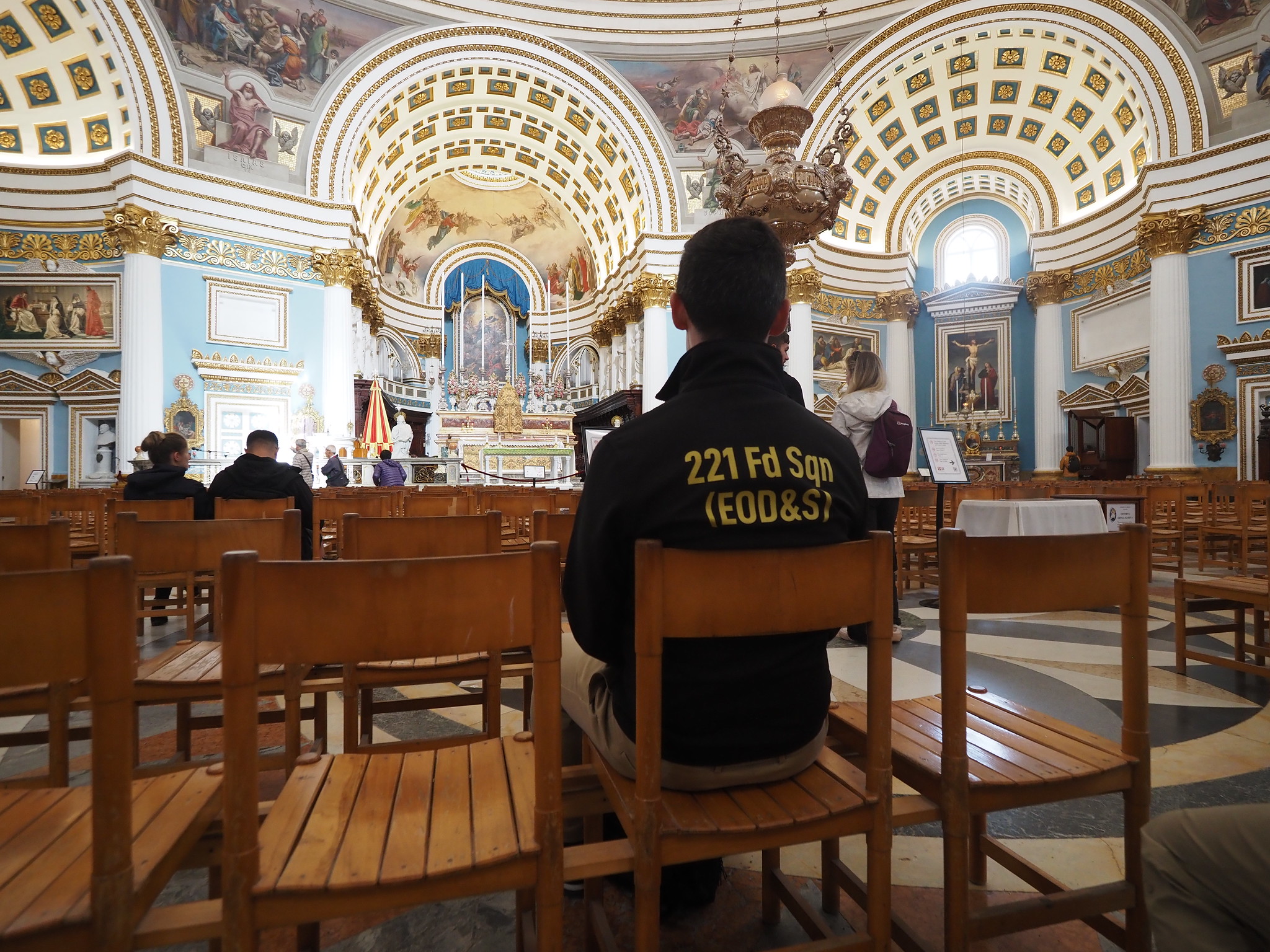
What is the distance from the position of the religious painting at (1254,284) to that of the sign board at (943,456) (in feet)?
38.7

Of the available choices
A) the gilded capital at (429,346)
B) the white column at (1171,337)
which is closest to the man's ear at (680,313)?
the white column at (1171,337)

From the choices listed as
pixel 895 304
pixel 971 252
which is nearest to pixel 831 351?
pixel 895 304

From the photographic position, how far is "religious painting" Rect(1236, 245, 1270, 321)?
38.6ft

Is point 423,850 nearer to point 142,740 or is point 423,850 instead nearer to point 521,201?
point 142,740

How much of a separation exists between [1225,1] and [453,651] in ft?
58.1

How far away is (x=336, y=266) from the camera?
535 inches

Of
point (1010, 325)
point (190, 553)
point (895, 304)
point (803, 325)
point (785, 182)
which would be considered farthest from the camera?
point (1010, 325)

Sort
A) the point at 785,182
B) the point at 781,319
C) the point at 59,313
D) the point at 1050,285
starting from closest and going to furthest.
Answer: the point at 781,319
the point at 785,182
the point at 59,313
the point at 1050,285

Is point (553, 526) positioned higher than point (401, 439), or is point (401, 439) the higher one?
point (401, 439)

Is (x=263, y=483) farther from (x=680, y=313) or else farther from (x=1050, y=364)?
(x=1050, y=364)

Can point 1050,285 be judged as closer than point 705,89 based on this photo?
No

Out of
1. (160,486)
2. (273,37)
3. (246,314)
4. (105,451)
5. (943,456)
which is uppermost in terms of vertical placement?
(273,37)

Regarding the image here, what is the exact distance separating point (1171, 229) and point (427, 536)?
52.8 ft

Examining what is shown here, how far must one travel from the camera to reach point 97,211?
39.3 feet
